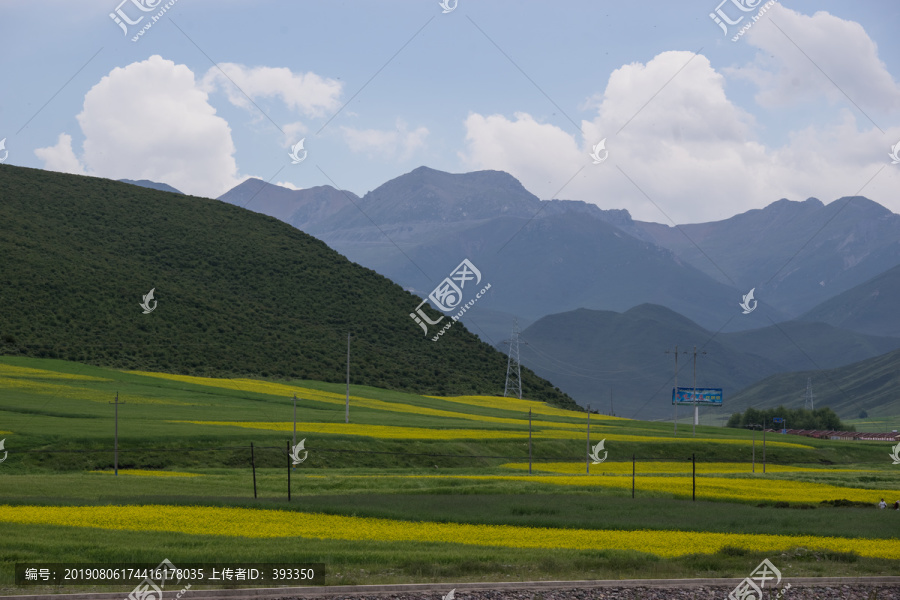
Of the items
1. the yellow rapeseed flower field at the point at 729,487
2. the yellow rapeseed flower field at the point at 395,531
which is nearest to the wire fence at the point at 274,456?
the yellow rapeseed flower field at the point at 729,487

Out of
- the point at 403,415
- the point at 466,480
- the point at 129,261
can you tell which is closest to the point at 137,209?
the point at 129,261

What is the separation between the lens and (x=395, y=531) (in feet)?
95.7

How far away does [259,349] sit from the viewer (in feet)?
390

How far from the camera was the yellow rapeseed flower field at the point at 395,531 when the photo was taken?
2723 centimetres

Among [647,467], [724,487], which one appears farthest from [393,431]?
[724,487]

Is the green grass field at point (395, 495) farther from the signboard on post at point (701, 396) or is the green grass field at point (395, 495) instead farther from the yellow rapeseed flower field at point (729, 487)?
the signboard on post at point (701, 396)

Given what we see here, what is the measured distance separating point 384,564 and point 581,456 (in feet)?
161

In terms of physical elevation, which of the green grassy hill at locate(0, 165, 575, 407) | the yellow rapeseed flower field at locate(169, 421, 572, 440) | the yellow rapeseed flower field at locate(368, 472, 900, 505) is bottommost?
the yellow rapeseed flower field at locate(368, 472, 900, 505)

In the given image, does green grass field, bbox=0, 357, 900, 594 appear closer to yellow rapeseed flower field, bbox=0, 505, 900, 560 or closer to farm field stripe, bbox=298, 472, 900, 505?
yellow rapeseed flower field, bbox=0, 505, 900, 560

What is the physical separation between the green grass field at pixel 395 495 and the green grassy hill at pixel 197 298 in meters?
20.4

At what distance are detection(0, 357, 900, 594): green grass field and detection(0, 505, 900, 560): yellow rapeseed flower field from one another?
115 mm

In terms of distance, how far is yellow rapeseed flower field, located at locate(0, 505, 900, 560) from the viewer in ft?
89.4

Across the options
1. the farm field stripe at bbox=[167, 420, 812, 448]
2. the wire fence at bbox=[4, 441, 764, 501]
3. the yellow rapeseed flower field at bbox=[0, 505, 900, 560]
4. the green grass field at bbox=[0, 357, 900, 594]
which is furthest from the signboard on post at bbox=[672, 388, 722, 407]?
the yellow rapeseed flower field at bbox=[0, 505, 900, 560]

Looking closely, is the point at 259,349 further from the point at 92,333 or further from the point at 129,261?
the point at 129,261
